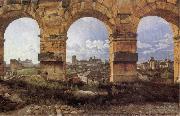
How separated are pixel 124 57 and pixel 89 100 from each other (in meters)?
3.58

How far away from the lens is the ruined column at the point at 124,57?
1430 centimetres

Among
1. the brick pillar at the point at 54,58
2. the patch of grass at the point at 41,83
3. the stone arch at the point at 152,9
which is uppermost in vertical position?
the stone arch at the point at 152,9

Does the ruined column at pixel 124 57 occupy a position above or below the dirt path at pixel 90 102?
above

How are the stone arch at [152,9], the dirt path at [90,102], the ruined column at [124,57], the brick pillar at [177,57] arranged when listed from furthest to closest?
the brick pillar at [177,57] → the stone arch at [152,9] → the ruined column at [124,57] → the dirt path at [90,102]

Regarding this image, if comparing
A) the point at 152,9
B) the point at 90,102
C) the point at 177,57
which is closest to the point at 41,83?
the point at 90,102

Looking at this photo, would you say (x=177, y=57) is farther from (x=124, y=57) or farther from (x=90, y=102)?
(x=90, y=102)

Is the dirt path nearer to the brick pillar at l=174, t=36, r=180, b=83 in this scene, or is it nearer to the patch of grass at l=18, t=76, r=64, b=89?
the patch of grass at l=18, t=76, r=64, b=89

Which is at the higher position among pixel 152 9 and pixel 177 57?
pixel 152 9

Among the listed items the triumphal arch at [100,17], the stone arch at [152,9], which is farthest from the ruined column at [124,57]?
the stone arch at [152,9]

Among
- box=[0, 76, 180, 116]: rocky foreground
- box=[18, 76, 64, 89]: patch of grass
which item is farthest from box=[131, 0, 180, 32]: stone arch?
box=[18, 76, 64, 89]: patch of grass

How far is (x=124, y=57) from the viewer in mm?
14305

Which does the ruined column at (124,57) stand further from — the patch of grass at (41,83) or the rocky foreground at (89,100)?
the patch of grass at (41,83)

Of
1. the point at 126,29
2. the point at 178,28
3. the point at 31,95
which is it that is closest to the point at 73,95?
the point at 31,95

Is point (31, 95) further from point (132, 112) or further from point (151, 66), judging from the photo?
point (151, 66)
